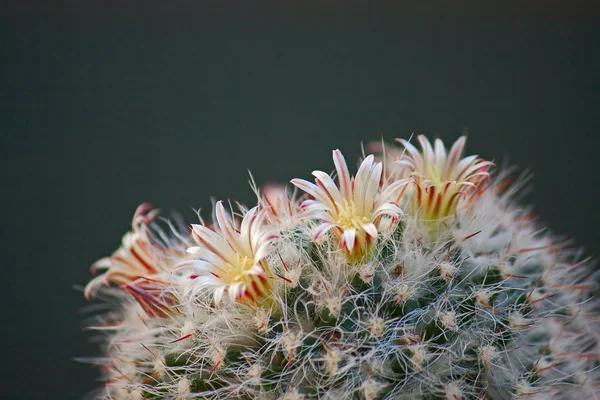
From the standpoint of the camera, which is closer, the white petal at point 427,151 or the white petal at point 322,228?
the white petal at point 322,228

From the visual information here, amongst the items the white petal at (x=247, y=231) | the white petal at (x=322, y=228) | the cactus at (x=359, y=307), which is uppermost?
the white petal at (x=247, y=231)

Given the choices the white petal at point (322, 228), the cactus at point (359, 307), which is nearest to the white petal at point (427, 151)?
the cactus at point (359, 307)

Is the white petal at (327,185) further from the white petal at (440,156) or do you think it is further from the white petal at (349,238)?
the white petal at (440,156)

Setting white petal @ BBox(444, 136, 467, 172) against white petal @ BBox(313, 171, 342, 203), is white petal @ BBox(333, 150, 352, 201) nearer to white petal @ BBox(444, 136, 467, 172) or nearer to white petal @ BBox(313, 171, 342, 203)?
white petal @ BBox(313, 171, 342, 203)

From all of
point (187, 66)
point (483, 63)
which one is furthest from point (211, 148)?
point (483, 63)

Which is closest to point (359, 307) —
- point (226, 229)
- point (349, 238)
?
point (349, 238)

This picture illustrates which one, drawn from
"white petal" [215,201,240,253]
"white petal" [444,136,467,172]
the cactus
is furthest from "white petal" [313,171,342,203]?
"white petal" [444,136,467,172]

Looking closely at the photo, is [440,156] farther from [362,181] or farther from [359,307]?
[359,307]
